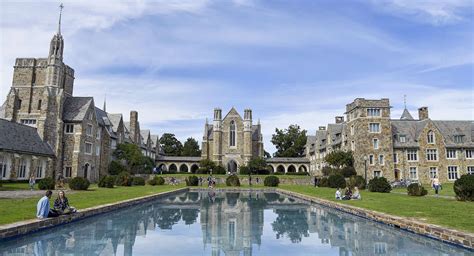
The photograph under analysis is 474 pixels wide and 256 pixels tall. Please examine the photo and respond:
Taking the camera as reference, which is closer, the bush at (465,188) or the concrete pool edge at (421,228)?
the concrete pool edge at (421,228)

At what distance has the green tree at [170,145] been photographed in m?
98.0

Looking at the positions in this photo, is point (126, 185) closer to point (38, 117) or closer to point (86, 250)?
point (38, 117)

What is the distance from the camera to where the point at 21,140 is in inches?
1528

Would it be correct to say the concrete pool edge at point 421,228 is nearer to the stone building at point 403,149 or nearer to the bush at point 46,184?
the bush at point 46,184

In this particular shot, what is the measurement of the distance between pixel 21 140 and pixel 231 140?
132 feet

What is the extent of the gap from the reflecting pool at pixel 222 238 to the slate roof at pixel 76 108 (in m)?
33.2

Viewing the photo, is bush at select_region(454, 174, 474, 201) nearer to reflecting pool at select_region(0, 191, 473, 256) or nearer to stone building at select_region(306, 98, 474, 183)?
reflecting pool at select_region(0, 191, 473, 256)

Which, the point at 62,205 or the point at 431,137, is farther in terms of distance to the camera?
the point at 431,137

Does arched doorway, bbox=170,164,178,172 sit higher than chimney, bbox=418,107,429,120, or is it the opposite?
chimney, bbox=418,107,429,120

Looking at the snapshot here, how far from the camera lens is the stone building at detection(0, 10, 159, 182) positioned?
146 ft

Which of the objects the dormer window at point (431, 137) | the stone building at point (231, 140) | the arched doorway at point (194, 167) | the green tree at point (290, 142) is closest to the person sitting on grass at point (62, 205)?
the dormer window at point (431, 137)

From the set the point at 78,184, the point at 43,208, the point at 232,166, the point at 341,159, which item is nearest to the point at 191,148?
the point at 232,166

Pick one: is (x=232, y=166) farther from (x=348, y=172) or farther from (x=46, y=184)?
(x=46, y=184)

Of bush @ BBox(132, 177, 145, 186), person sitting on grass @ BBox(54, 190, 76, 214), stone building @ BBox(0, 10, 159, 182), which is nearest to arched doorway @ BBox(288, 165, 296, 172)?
bush @ BBox(132, 177, 145, 186)
